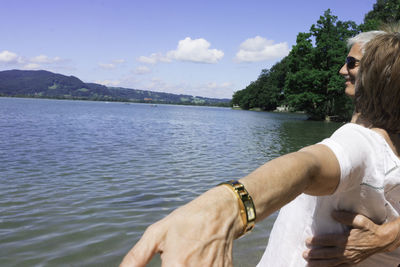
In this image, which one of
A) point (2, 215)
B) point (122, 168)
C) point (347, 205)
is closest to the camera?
point (347, 205)

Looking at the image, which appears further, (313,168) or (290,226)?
(290,226)

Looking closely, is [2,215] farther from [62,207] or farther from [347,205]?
[347,205]

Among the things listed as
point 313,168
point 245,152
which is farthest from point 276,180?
point 245,152

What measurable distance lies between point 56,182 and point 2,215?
2.96 m

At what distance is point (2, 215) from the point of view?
680 centimetres

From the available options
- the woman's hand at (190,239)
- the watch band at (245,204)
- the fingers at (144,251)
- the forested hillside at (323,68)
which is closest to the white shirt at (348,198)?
the watch band at (245,204)

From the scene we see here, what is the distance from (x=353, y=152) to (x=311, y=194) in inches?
9.6

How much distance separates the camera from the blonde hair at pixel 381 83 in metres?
1.45

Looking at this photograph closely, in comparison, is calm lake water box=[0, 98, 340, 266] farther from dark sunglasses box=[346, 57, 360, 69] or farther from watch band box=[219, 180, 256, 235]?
watch band box=[219, 180, 256, 235]

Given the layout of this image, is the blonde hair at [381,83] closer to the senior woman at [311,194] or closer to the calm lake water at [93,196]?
the senior woman at [311,194]

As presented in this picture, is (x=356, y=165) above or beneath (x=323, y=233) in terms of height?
above

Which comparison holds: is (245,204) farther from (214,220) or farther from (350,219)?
(350,219)

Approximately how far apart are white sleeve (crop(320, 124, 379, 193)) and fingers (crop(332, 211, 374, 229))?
0.20 m

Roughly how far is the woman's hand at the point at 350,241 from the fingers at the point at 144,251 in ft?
3.45
